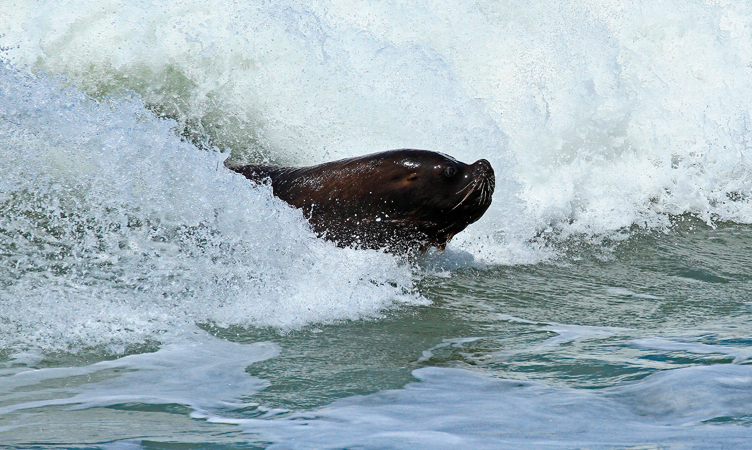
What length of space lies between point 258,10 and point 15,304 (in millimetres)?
5658

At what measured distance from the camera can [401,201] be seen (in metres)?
4.97

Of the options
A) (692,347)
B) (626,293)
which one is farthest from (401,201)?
(692,347)

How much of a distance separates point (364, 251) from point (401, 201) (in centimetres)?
39

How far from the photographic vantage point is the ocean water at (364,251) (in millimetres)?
2631

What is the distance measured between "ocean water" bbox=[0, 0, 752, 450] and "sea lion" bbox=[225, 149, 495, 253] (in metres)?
0.16

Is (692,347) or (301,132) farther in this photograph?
(301,132)

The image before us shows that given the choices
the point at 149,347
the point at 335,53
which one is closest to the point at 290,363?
the point at 149,347

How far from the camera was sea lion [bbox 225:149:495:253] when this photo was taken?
16.1 feet

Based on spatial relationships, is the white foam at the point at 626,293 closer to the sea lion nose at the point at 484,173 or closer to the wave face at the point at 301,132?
the wave face at the point at 301,132

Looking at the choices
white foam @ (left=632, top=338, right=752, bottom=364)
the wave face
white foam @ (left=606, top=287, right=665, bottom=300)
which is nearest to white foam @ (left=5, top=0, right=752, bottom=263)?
the wave face

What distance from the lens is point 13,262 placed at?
13.9 ft

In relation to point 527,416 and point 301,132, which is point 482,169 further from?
point 301,132

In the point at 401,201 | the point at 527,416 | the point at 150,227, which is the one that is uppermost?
the point at 401,201

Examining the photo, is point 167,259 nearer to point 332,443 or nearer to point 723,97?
point 332,443
